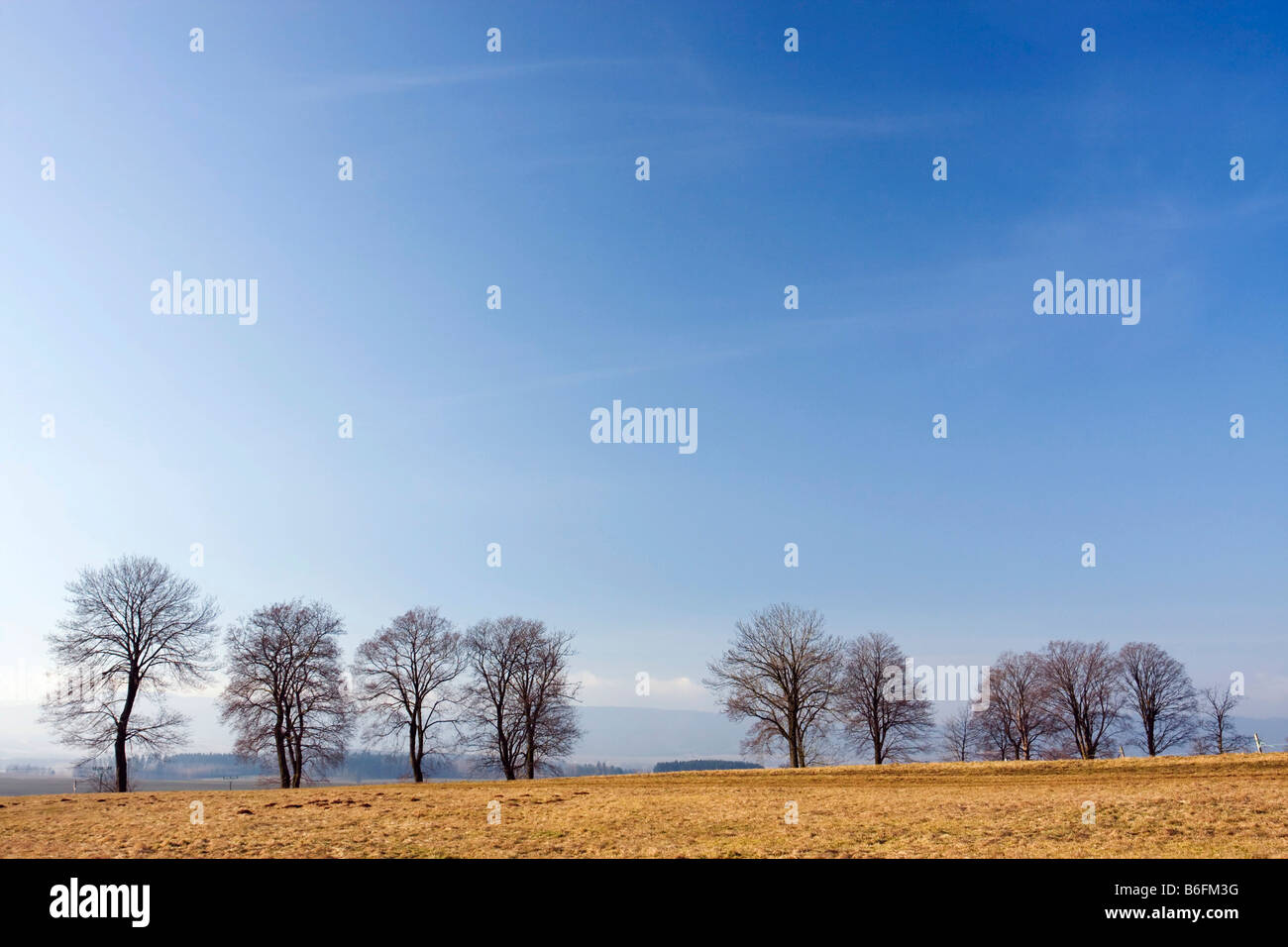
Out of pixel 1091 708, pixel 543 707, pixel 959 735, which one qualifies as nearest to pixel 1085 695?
pixel 1091 708

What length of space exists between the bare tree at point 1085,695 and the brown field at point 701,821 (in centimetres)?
5629

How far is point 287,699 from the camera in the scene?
53.9 metres

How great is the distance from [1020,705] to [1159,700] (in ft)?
51.8

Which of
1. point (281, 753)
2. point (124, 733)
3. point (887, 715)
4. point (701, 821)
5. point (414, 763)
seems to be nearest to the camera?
point (701, 821)

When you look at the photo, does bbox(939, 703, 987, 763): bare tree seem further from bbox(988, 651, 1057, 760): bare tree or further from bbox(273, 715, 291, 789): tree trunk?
bbox(273, 715, 291, 789): tree trunk

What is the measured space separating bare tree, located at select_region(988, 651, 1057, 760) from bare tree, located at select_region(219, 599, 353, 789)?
230ft

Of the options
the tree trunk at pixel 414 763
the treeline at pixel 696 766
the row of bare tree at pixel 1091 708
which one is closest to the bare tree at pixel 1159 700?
the row of bare tree at pixel 1091 708

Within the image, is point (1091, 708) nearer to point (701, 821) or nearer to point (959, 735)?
point (959, 735)

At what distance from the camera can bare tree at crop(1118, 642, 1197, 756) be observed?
286 feet

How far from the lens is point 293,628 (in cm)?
5584
